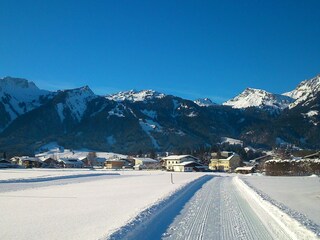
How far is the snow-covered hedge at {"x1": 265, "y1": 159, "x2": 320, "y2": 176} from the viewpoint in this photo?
8506cm

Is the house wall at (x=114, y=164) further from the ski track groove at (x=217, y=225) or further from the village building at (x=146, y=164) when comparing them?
the ski track groove at (x=217, y=225)


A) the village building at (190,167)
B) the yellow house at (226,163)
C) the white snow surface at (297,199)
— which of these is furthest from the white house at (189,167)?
the white snow surface at (297,199)

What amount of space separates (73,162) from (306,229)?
551 ft

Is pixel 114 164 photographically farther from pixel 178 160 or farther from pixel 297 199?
pixel 297 199

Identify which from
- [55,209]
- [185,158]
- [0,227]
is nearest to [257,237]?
[0,227]

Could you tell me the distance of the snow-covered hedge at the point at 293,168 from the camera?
85062 millimetres

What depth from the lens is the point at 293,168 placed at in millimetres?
87250

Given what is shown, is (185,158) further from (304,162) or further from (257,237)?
(257,237)

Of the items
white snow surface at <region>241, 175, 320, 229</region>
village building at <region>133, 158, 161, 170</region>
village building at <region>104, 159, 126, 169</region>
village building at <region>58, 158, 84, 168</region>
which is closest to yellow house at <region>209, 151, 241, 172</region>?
village building at <region>133, 158, 161, 170</region>

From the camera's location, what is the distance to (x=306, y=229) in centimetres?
1244

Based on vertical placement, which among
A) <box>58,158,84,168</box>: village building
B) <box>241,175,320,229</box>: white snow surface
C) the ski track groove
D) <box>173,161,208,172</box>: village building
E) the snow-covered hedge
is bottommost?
the ski track groove

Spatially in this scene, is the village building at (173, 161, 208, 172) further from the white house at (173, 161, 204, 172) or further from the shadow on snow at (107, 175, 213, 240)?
the shadow on snow at (107, 175, 213, 240)

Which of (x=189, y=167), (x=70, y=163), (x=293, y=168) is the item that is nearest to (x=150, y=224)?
(x=293, y=168)

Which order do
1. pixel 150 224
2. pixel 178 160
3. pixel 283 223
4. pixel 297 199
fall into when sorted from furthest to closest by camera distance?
pixel 178 160 → pixel 297 199 → pixel 283 223 → pixel 150 224
